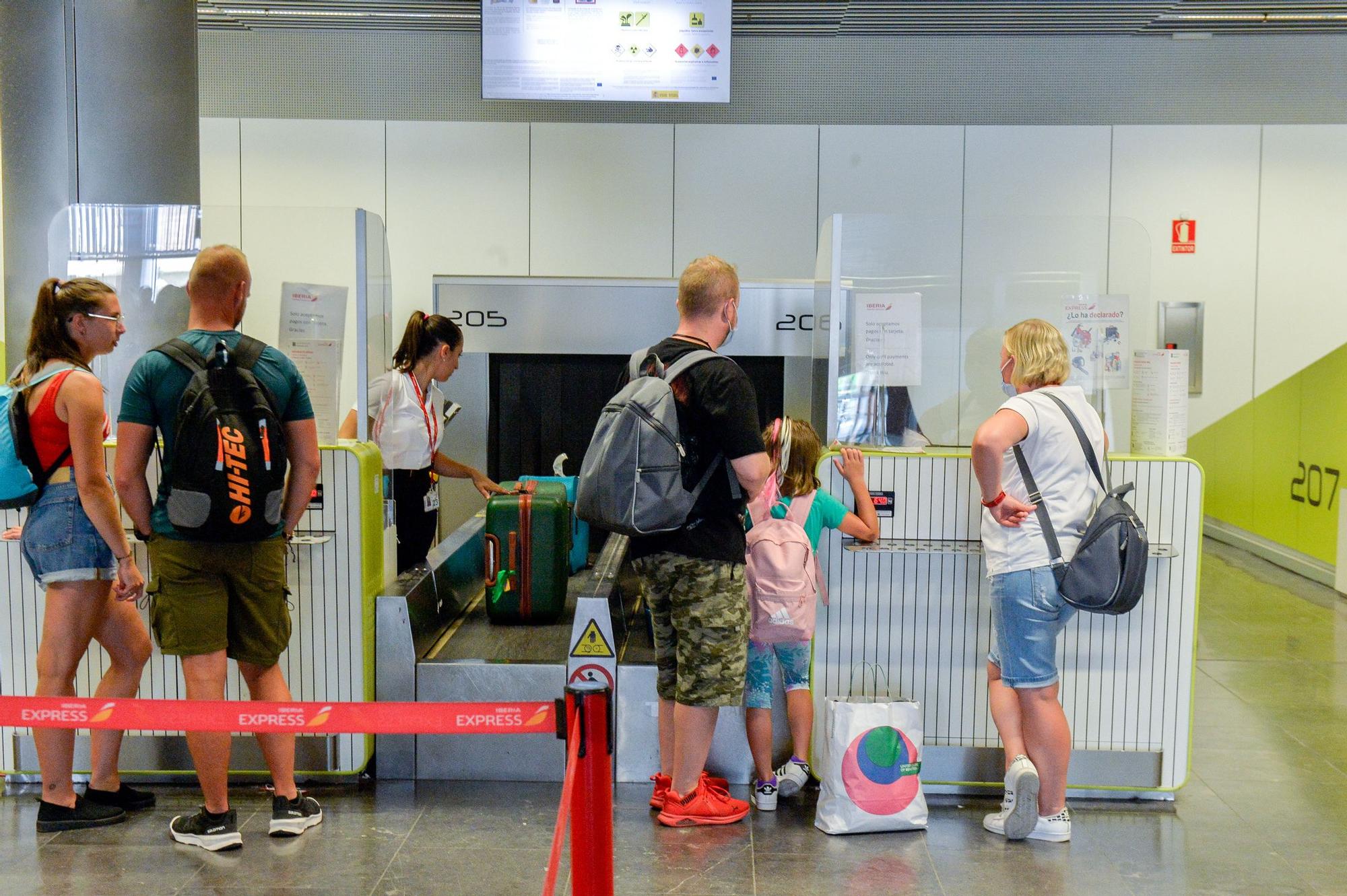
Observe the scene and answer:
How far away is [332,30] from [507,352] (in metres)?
2.82

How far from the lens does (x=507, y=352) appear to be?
18.9ft

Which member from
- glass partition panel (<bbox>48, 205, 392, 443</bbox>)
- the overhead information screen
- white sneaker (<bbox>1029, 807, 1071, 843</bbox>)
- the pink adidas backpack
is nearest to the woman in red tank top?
glass partition panel (<bbox>48, 205, 392, 443</bbox>)

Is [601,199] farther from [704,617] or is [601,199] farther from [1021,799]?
[1021,799]

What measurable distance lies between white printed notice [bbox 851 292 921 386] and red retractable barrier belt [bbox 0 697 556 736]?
5.55 feet

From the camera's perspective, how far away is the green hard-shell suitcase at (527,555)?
152 inches

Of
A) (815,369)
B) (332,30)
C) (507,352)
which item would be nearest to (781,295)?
(507,352)

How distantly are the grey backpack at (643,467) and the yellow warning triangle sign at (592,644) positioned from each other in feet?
2.14

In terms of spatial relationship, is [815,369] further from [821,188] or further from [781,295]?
[821,188]

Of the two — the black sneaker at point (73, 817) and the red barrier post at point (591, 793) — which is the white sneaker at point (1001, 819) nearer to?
the red barrier post at point (591, 793)

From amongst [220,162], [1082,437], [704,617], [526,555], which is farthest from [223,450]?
[220,162]

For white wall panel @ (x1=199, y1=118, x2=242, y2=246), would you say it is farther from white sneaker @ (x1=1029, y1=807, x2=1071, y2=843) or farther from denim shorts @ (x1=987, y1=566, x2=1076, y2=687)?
white sneaker @ (x1=1029, y1=807, x2=1071, y2=843)

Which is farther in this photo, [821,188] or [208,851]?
[821,188]

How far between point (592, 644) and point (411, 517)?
93cm

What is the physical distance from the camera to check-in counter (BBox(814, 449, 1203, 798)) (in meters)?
3.33
